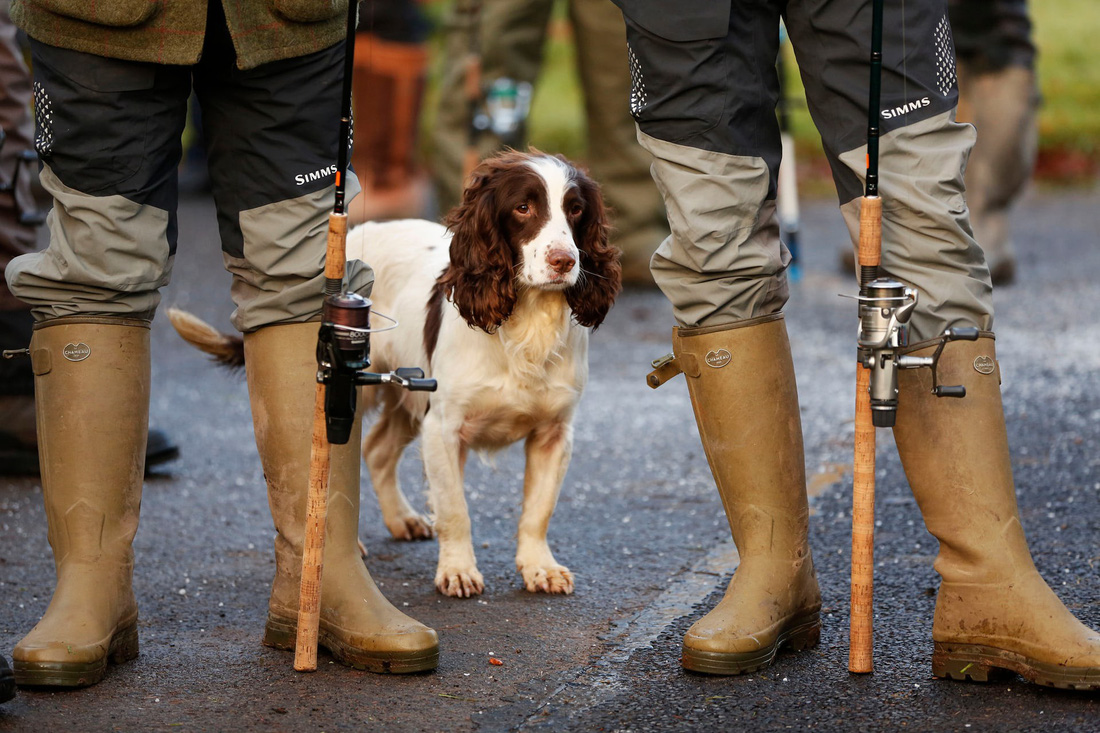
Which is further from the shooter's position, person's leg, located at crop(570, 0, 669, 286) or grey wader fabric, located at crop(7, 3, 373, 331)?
person's leg, located at crop(570, 0, 669, 286)

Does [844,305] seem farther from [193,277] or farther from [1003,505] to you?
[1003,505]

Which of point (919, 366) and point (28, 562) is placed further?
→ point (28, 562)

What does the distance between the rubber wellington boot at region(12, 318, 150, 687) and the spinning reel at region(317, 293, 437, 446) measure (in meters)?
0.45

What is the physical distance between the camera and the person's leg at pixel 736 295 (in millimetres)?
2576

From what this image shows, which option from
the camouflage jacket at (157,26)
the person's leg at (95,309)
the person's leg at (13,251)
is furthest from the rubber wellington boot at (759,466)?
the person's leg at (13,251)

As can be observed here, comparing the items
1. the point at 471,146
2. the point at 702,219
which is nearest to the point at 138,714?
the point at 702,219

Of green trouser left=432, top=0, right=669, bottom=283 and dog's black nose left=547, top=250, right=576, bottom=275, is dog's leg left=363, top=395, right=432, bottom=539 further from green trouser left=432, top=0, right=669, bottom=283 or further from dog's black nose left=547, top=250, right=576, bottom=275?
green trouser left=432, top=0, right=669, bottom=283

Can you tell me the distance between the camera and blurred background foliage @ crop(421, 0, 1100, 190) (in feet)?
36.8

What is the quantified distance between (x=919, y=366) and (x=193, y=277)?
19.2 feet

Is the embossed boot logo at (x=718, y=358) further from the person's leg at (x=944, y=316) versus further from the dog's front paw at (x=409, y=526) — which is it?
the dog's front paw at (x=409, y=526)

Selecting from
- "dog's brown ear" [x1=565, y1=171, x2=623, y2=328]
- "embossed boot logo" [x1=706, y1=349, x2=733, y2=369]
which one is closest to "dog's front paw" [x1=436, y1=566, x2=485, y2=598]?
"dog's brown ear" [x1=565, y1=171, x2=623, y2=328]

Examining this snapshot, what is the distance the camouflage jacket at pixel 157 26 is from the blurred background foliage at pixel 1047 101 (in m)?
7.65

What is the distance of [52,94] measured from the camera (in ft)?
8.42

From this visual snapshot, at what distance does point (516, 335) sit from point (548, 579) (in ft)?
2.07
